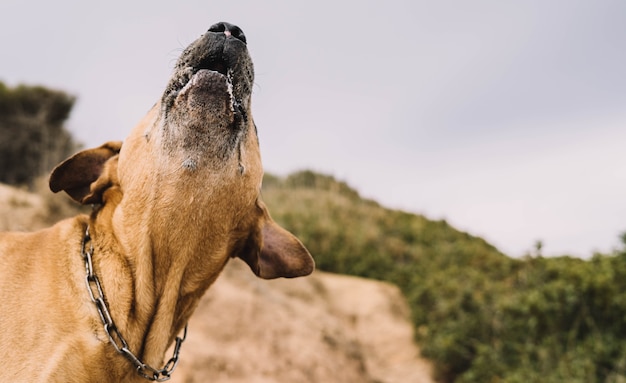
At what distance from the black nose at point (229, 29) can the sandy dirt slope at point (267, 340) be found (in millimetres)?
3028

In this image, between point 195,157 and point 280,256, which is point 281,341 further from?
point 195,157

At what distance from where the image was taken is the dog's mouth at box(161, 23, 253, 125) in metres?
2.79

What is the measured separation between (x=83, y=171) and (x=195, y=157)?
0.93 meters

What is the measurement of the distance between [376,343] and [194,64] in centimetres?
718

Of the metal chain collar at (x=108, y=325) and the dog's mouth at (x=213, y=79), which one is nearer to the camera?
the metal chain collar at (x=108, y=325)

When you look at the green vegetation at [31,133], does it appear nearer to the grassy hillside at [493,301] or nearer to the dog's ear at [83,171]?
the grassy hillside at [493,301]

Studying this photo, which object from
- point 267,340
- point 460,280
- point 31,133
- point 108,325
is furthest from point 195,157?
point 31,133

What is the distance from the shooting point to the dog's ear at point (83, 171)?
3.19 m

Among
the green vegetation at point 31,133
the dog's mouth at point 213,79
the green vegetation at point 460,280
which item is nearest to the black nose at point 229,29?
the dog's mouth at point 213,79

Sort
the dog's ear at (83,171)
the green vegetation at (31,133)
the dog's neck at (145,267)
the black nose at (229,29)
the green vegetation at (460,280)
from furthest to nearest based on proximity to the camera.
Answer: the green vegetation at (31,133) → the green vegetation at (460,280) → the dog's ear at (83,171) → the black nose at (229,29) → the dog's neck at (145,267)

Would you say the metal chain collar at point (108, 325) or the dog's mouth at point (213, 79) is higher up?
the dog's mouth at point (213, 79)

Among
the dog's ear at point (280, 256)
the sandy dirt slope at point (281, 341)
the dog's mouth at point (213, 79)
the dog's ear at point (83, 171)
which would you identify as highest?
the dog's mouth at point (213, 79)

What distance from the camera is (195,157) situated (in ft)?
9.16

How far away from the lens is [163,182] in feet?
9.21
